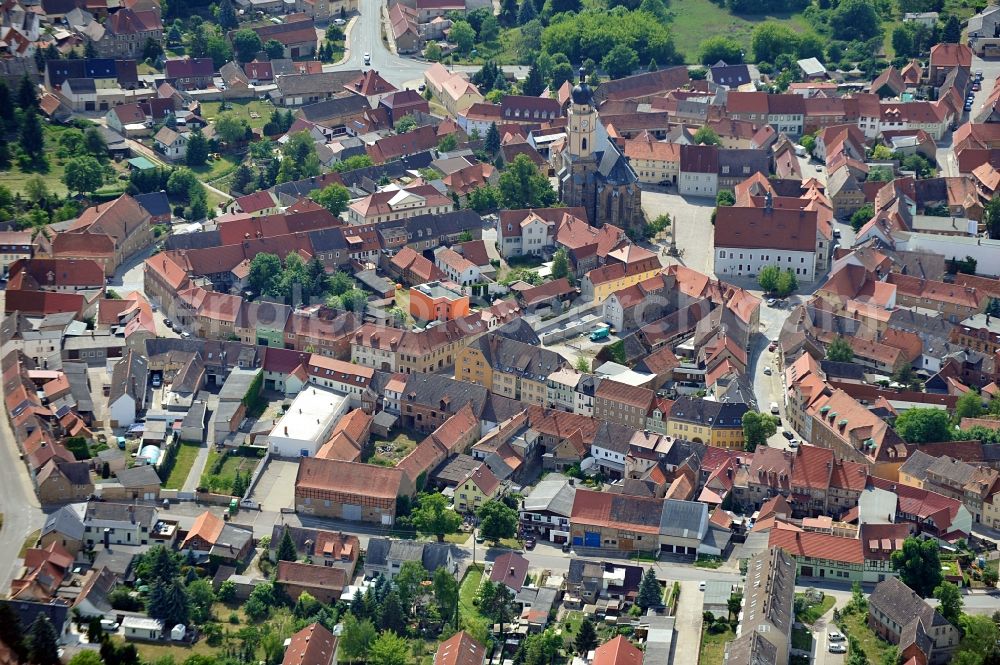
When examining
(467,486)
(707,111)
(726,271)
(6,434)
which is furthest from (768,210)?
(6,434)

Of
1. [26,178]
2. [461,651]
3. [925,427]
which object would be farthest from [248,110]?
[461,651]

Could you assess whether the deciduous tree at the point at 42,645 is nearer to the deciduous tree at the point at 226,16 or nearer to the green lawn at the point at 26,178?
the green lawn at the point at 26,178

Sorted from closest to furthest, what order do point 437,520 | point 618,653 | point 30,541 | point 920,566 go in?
point 618,653 < point 920,566 < point 30,541 < point 437,520

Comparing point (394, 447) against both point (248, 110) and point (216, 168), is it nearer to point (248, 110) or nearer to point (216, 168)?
point (216, 168)

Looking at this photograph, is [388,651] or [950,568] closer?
[388,651]

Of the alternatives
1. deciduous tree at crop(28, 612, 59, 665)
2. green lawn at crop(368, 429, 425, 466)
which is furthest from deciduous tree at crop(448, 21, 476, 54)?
deciduous tree at crop(28, 612, 59, 665)

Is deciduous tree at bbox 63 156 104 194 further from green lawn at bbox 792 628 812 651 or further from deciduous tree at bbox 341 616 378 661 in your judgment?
green lawn at bbox 792 628 812 651

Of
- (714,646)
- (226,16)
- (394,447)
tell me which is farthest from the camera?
(226,16)

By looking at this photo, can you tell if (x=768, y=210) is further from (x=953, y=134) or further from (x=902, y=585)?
(x=902, y=585)
